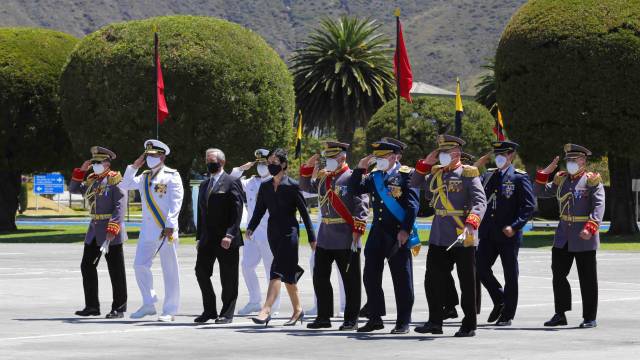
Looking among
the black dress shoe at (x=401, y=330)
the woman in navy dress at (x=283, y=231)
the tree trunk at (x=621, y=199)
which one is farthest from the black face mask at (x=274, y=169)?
the tree trunk at (x=621, y=199)

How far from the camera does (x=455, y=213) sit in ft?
44.7

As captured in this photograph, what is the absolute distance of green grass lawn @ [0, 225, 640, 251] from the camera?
127 feet

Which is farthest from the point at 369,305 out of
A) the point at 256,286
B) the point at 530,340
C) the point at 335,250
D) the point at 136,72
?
the point at 136,72

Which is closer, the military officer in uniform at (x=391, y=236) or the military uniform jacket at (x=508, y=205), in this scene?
the military officer in uniform at (x=391, y=236)

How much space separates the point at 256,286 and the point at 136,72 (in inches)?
1128

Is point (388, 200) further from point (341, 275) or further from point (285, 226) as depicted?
point (285, 226)

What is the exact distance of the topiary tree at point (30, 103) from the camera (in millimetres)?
47344

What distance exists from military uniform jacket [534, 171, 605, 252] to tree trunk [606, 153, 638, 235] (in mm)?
27969

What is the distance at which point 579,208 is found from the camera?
14.8m

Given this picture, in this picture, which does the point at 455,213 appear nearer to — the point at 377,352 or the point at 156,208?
the point at 377,352

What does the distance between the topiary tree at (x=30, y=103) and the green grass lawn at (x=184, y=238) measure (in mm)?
2584

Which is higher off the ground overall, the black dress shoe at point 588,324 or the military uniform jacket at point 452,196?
the military uniform jacket at point 452,196

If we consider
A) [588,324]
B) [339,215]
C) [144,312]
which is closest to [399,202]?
[339,215]

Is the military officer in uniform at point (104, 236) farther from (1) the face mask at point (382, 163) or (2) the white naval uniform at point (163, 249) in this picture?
(1) the face mask at point (382, 163)
